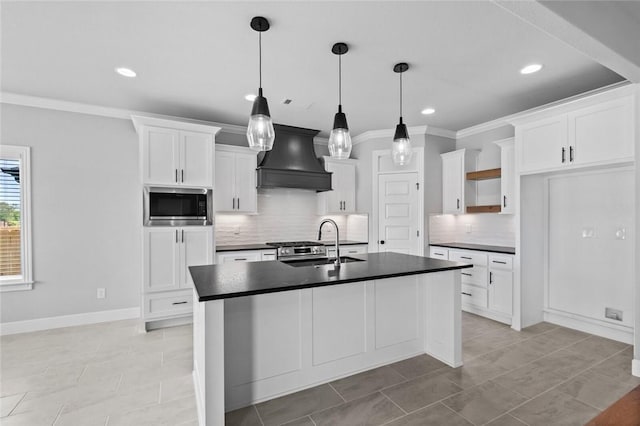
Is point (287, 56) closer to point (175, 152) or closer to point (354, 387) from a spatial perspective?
point (175, 152)

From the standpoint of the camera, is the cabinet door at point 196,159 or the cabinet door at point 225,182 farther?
the cabinet door at point 225,182

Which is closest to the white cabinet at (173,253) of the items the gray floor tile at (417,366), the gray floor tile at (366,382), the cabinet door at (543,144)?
the gray floor tile at (366,382)

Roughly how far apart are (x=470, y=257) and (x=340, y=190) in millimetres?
2207

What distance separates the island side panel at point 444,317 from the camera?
2.71m

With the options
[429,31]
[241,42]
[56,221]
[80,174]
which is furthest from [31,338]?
[429,31]

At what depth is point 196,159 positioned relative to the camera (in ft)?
12.7

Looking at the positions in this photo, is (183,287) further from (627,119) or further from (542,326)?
(627,119)

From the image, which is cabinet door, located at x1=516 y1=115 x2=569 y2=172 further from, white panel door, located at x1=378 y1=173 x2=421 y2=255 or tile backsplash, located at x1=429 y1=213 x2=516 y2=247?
white panel door, located at x1=378 y1=173 x2=421 y2=255

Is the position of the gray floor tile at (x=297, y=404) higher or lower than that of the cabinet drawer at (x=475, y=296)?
lower

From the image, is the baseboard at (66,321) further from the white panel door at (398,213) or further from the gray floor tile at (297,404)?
the white panel door at (398,213)

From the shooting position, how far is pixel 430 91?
347 centimetres

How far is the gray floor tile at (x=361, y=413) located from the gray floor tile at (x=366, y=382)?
0.32 ft

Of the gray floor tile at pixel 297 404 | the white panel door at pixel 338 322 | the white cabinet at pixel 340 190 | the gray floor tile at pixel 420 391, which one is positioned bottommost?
the gray floor tile at pixel 297 404

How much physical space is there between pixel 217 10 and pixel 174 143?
205 centimetres
